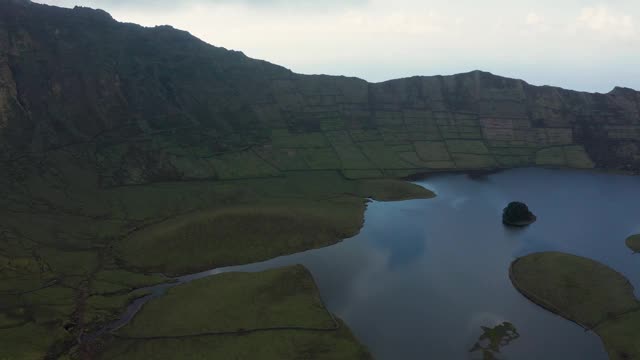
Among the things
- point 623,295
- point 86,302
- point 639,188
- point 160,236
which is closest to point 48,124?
point 160,236

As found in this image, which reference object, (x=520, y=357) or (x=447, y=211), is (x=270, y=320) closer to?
(x=520, y=357)

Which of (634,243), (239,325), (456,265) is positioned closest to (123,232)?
(239,325)

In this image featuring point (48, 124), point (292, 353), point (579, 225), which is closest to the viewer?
point (292, 353)

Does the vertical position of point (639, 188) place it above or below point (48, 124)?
below

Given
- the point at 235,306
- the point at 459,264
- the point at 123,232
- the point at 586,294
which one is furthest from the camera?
the point at 123,232

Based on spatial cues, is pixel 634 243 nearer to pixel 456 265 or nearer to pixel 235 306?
pixel 456 265

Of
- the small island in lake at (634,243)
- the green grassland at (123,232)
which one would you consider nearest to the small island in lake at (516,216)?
the small island in lake at (634,243)
